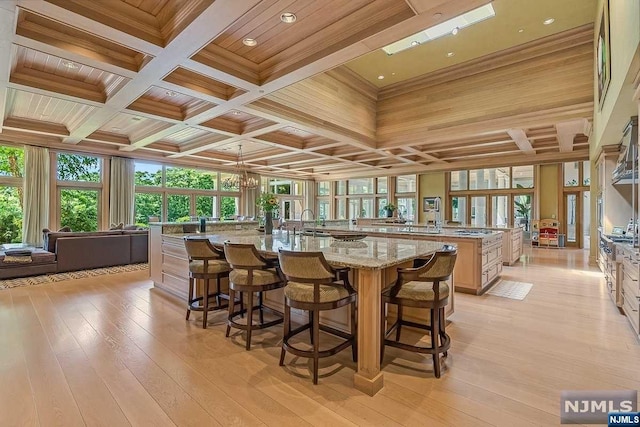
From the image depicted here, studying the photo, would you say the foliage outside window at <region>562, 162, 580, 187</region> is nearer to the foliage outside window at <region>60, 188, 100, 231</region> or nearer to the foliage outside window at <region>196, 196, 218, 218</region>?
the foliage outside window at <region>196, 196, 218, 218</region>

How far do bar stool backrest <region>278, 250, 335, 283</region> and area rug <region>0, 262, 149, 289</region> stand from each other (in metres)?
5.59

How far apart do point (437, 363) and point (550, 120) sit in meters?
5.82

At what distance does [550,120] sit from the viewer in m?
5.84

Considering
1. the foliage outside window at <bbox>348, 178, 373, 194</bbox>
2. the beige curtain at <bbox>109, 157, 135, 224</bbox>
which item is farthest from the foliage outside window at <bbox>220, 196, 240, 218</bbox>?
the foliage outside window at <bbox>348, 178, 373, 194</bbox>

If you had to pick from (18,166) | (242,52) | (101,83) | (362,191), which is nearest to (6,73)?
(101,83)

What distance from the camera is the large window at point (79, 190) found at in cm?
847

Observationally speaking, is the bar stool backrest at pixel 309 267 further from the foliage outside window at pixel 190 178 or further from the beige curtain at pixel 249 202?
the beige curtain at pixel 249 202

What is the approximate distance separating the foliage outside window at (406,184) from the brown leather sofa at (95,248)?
395 inches

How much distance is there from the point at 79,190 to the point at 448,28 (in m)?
10.3

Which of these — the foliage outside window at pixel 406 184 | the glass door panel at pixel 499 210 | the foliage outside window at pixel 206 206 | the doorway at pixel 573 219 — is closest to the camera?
the doorway at pixel 573 219

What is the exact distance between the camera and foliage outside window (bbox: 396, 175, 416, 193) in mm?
13023

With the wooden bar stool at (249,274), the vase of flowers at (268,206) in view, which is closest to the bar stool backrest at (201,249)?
the wooden bar stool at (249,274)

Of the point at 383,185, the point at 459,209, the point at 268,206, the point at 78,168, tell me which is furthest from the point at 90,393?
the point at 383,185

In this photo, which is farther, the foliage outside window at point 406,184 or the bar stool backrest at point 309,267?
the foliage outside window at point 406,184
